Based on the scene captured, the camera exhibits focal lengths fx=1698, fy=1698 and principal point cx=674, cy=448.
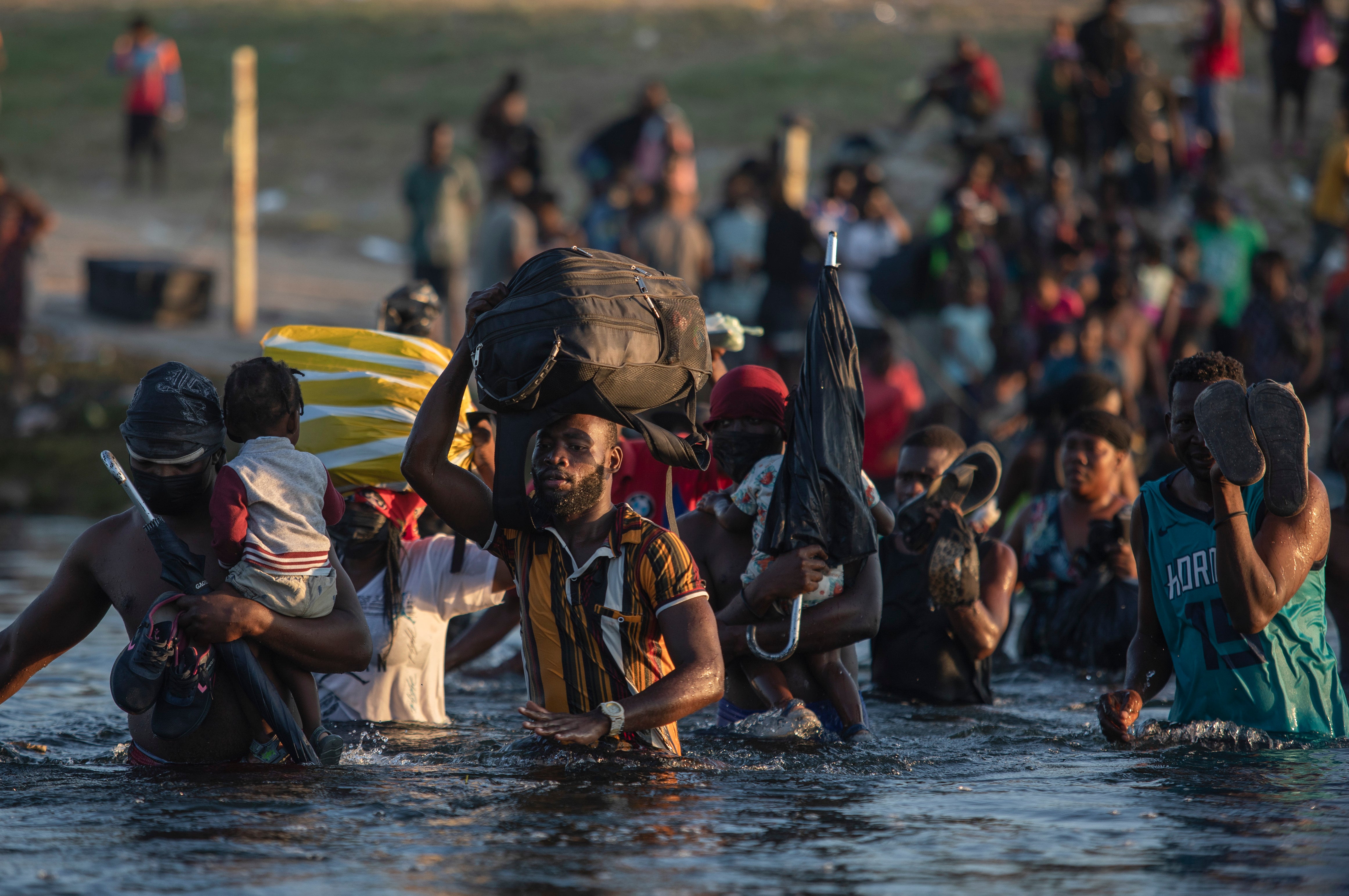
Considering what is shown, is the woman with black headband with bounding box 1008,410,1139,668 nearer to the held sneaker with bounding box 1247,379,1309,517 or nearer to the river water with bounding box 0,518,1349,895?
the river water with bounding box 0,518,1349,895

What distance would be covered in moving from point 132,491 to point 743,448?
7.56 feet

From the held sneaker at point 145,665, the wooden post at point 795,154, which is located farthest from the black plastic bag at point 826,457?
the wooden post at point 795,154

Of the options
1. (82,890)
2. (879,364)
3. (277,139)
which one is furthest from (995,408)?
(277,139)

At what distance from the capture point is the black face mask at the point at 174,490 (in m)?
4.99

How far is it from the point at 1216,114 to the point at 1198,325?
19.2 feet

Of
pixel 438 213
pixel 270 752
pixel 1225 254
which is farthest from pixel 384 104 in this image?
pixel 270 752

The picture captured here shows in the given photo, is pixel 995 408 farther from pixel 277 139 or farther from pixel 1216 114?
pixel 277 139

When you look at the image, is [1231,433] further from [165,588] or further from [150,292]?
[150,292]

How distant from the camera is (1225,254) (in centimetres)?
1452

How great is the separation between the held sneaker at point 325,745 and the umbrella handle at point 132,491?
2.69ft

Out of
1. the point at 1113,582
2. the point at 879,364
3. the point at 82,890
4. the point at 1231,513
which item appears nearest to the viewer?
the point at 82,890

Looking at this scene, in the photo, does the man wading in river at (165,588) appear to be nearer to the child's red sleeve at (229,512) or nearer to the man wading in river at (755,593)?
the child's red sleeve at (229,512)

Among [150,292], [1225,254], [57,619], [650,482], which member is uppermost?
[150,292]

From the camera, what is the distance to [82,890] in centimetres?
418
